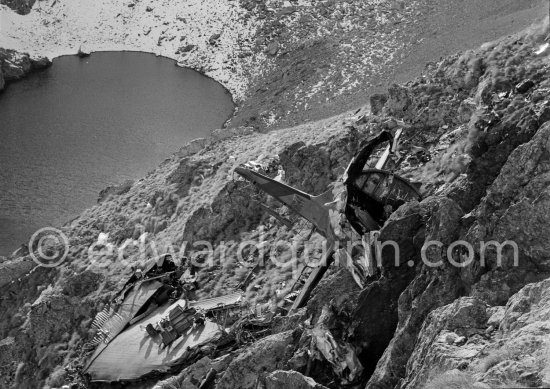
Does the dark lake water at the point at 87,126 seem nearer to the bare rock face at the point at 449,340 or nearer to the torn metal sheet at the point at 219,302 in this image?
the torn metal sheet at the point at 219,302

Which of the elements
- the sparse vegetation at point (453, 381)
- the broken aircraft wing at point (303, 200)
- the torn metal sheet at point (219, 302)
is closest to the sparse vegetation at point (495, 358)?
the sparse vegetation at point (453, 381)

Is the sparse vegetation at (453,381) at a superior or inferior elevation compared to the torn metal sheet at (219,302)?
inferior

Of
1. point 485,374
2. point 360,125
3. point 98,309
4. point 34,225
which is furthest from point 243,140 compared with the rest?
point 485,374

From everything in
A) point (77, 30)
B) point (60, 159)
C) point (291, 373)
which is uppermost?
point (77, 30)

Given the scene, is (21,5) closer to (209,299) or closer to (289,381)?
(209,299)

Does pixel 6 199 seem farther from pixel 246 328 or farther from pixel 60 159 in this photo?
pixel 246 328

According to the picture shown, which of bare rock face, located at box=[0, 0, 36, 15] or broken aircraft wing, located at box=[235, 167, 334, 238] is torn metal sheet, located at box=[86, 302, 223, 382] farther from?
bare rock face, located at box=[0, 0, 36, 15]

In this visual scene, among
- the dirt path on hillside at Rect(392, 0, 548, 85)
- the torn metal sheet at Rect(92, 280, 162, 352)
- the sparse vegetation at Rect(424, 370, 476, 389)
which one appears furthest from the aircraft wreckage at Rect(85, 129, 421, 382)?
Answer: the dirt path on hillside at Rect(392, 0, 548, 85)
